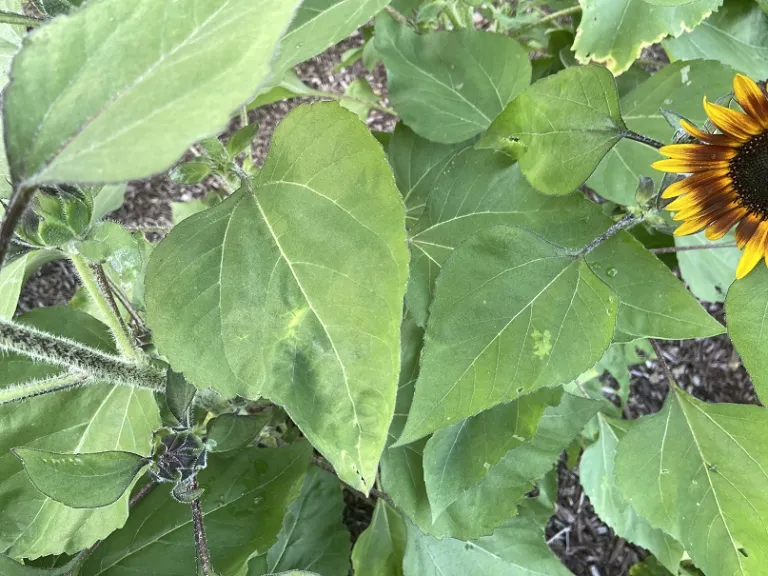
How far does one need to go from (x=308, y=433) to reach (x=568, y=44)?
770 millimetres

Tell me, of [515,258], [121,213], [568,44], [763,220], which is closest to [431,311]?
[515,258]

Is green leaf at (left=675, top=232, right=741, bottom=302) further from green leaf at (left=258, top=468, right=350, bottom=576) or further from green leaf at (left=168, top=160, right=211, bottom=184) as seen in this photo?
green leaf at (left=168, top=160, right=211, bottom=184)

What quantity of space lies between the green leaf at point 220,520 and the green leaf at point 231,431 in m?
0.08

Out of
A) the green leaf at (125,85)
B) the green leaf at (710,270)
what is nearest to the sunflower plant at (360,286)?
the green leaf at (125,85)

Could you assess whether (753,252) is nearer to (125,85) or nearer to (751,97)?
(751,97)

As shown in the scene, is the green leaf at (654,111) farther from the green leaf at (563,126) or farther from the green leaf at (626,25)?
the green leaf at (563,126)

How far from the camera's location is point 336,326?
0.39 metres

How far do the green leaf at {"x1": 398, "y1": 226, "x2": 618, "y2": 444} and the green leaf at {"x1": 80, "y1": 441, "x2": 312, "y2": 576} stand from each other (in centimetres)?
21

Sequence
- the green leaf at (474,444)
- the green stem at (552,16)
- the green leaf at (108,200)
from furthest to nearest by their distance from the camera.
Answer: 1. the green stem at (552,16)
2. the green leaf at (108,200)
3. the green leaf at (474,444)

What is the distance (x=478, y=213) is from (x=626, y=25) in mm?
281

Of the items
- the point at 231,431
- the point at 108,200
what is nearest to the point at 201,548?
the point at 231,431

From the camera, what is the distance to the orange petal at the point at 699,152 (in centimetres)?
52

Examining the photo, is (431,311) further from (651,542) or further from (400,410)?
(651,542)

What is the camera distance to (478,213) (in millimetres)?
647
